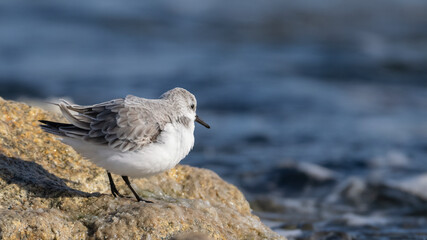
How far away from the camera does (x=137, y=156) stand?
4.96 meters

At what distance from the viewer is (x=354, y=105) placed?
1544 centimetres

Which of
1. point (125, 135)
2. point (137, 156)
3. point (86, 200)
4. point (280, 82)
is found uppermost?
point (280, 82)

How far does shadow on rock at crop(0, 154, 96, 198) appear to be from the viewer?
16.6 ft

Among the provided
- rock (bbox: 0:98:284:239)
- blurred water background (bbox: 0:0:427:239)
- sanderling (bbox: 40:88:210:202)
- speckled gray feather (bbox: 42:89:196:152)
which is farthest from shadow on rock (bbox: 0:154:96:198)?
blurred water background (bbox: 0:0:427:239)

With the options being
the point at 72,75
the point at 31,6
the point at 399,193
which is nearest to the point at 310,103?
the point at 399,193

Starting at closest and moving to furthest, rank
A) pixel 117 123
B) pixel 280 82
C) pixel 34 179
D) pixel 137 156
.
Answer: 1. pixel 137 156
2. pixel 117 123
3. pixel 34 179
4. pixel 280 82

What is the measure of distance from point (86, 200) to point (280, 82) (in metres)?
12.5

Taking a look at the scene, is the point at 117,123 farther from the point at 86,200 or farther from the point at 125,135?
the point at 86,200

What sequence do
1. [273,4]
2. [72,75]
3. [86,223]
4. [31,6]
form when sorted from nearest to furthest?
[86,223], [72,75], [31,6], [273,4]

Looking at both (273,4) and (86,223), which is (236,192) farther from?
(273,4)

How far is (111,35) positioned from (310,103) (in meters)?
9.71

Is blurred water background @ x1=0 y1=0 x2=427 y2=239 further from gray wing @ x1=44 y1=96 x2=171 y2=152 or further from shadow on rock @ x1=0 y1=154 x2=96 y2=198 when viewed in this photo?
shadow on rock @ x1=0 y1=154 x2=96 y2=198

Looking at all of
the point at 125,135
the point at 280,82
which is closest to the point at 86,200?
the point at 125,135

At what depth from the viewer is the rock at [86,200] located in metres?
4.59
